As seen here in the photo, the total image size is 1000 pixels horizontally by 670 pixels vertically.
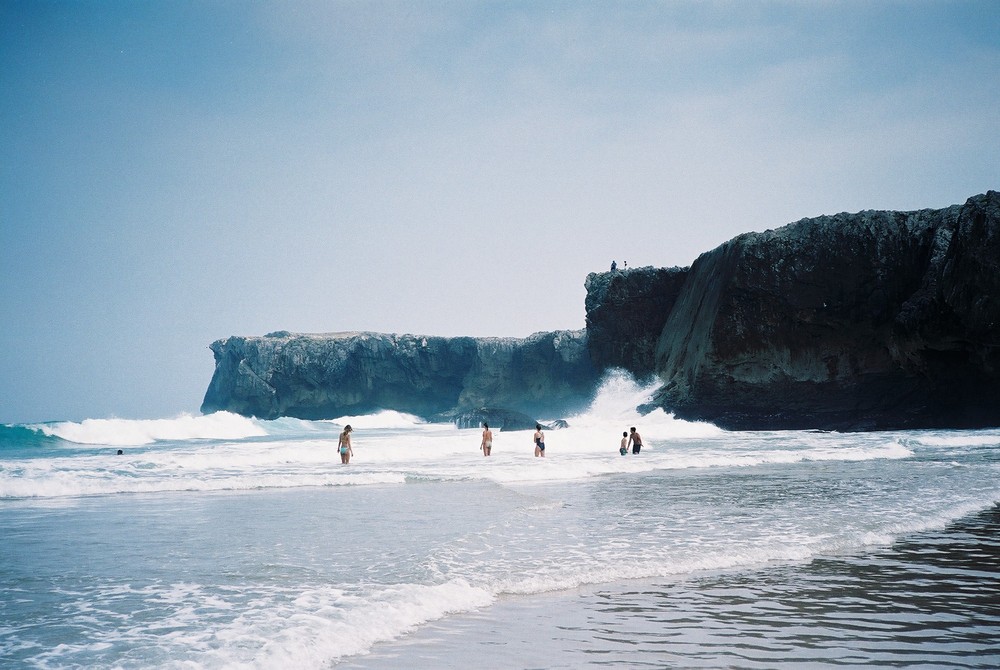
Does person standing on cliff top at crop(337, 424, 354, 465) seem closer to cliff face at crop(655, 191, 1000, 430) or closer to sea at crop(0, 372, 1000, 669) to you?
sea at crop(0, 372, 1000, 669)

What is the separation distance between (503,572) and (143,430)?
170 ft

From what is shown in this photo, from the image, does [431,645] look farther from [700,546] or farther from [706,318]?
[706,318]

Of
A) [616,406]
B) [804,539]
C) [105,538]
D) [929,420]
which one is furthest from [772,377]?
[105,538]

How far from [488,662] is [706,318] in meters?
37.8

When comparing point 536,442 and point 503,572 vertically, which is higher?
point 536,442

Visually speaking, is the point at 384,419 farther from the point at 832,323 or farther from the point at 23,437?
the point at 832,323

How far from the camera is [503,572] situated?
702cm

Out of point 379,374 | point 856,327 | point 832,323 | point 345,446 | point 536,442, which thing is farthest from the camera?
point 379,374

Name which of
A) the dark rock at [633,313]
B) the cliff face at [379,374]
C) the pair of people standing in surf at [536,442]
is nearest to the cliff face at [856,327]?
the dark rock at [633,313]

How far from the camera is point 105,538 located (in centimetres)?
935

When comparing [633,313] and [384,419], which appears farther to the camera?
[384,419]

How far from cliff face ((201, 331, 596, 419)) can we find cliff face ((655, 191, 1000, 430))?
38.0 meters

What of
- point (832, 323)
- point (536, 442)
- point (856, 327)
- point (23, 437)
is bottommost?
point (23, 437)

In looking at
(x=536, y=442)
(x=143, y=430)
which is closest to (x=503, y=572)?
(x=536, y=442)
